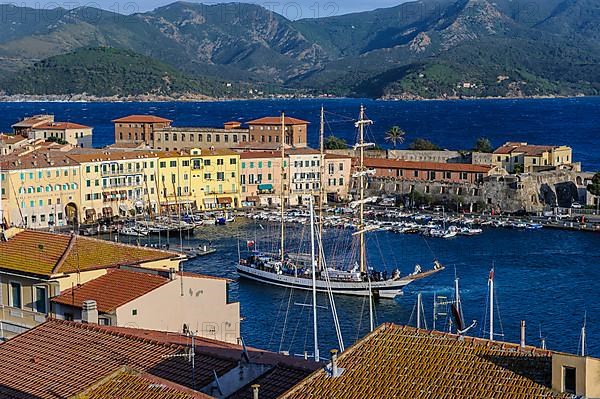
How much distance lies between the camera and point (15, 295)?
38.5 ft

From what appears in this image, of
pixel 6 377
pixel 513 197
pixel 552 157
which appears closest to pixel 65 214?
pixel 513 197

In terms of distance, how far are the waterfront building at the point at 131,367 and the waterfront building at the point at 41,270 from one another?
6.64 ft

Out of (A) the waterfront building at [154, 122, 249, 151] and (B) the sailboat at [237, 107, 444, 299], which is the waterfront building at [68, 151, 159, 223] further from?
(A) the waterfront building at [154, 122, 249, 151]

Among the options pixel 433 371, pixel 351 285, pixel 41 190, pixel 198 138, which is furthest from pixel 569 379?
pixel 198 138

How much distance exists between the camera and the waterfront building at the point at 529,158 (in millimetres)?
53125

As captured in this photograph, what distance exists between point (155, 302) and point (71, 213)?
34.8 m

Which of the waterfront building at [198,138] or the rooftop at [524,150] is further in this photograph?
the waterfront building at [198,138]

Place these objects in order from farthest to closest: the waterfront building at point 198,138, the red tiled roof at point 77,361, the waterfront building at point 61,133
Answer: the waterfront building at point 61,133
the waterfront building at point 198,138
the red tiled roof at point 77,361

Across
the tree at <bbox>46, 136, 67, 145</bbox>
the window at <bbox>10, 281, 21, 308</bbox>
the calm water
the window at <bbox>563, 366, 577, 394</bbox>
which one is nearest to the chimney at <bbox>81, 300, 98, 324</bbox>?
the window at <bbox>10, 281, 21, 308</bbox>

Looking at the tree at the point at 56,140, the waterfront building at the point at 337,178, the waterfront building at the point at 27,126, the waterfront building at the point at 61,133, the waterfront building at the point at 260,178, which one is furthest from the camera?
the waterfront building at the point at 27,126

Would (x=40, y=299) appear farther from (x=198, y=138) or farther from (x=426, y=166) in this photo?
(x=198, y=138)

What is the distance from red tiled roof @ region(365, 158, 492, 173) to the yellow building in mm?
7810

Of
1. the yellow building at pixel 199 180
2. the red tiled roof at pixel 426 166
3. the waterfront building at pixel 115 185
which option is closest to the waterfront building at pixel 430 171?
the red tiled roof at pixel 426 166

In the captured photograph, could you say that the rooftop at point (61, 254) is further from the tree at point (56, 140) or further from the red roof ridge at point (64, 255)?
the tree at point (56, 140)
